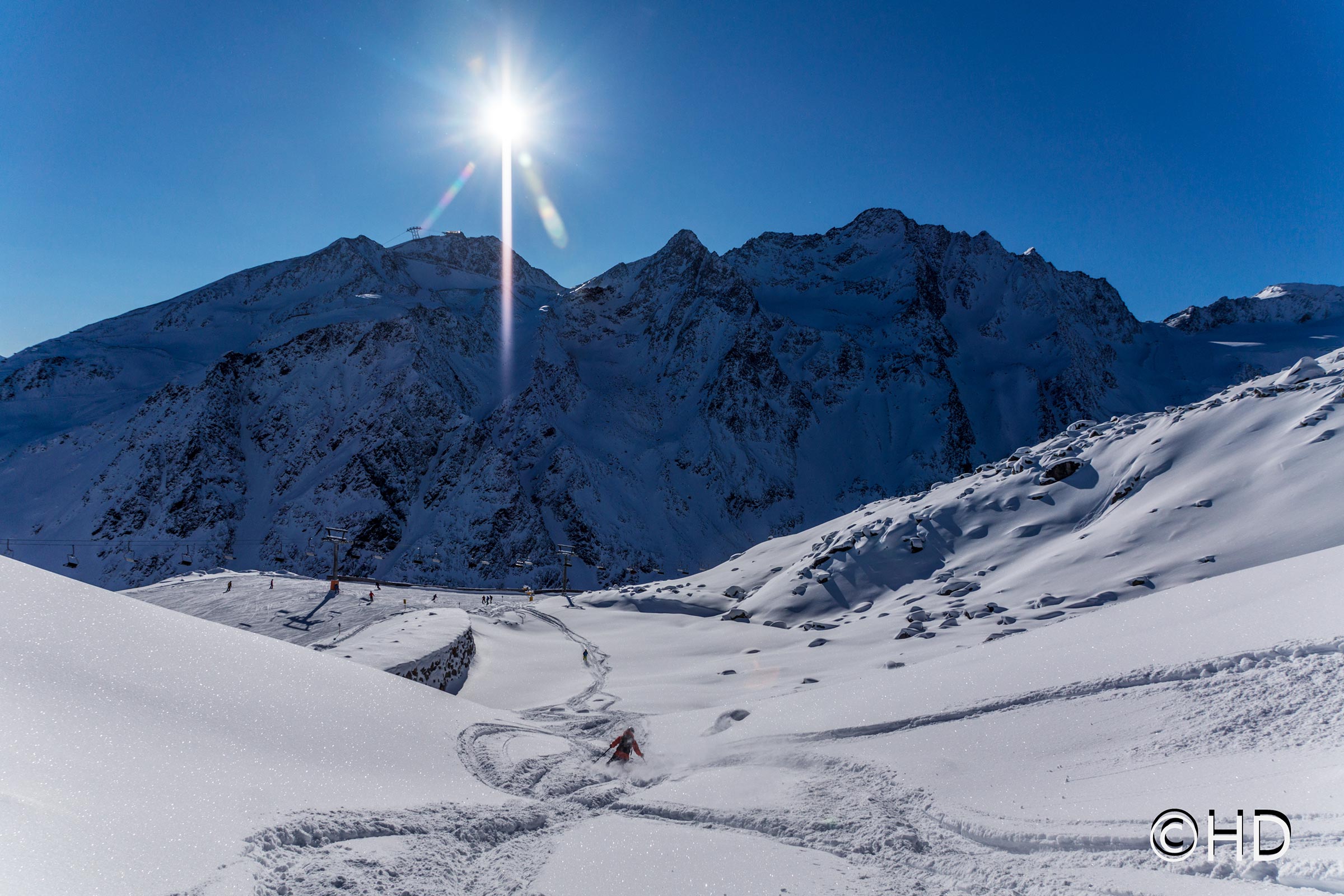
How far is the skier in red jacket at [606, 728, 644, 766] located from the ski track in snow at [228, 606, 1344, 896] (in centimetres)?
77

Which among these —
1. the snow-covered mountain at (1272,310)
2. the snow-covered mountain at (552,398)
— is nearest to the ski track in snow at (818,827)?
the snow-covered mountain at (552,398)

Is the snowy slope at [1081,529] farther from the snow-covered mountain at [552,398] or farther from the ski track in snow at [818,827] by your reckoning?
the snow-covered mountain at [552,398]

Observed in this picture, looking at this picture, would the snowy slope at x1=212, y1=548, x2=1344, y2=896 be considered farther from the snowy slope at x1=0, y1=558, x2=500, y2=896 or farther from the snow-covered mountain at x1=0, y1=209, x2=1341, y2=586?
the snow-covered mountain at x1=0, y1=209, x2=1341, y2=586

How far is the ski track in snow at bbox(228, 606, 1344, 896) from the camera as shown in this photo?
5.23 meters

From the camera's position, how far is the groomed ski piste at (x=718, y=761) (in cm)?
464

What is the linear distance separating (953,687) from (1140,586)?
32.8 feet

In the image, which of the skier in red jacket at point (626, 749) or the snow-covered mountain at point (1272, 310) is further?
the snow-covered mountain at point (1272, 310)

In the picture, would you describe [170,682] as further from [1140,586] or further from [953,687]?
[1140,586]

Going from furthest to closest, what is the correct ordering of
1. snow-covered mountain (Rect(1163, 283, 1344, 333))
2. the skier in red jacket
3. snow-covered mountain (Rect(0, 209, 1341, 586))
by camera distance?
snow-covered mountain (Rect(1163, 283, 1344, 333)), snow-covered mountain (Rect(0, 209, 1341, 586)), the skier in red jacket

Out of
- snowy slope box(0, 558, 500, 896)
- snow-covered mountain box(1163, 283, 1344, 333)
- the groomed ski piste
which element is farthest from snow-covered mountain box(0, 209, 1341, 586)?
snowy slope box(0, 558, 500, 896)

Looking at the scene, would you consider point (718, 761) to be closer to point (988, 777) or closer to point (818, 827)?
point (818, 827)

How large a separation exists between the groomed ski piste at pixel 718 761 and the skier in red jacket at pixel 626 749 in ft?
1.01

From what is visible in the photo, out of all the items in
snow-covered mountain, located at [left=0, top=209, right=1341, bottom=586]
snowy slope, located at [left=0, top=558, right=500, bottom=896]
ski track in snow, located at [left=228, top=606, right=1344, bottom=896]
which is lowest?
ski track in snow, located at [left=228, top=606, right=1344, bottom=896]

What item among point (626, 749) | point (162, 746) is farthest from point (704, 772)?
point (162, 746)
